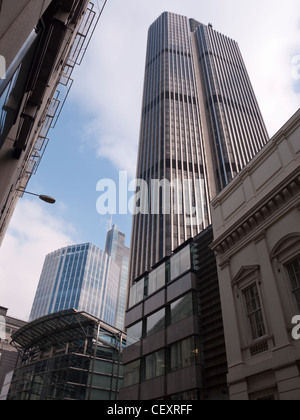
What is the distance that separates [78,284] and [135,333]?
134589 millimetres

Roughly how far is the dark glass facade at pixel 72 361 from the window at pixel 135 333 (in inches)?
320

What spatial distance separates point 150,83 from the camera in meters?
132

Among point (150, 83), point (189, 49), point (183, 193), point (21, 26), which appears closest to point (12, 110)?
point (21, 26)

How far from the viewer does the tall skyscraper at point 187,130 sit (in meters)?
86.9

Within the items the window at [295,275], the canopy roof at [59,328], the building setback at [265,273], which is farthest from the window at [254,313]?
the canopy roof at [59,328]

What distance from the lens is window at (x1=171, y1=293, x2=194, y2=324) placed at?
76.9 ft

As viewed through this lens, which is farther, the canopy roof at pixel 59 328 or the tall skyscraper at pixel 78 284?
the tall skyscraper at pixel 78 284

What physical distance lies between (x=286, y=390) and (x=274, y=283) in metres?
4.23

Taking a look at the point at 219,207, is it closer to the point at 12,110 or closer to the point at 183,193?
the point at 12,110
